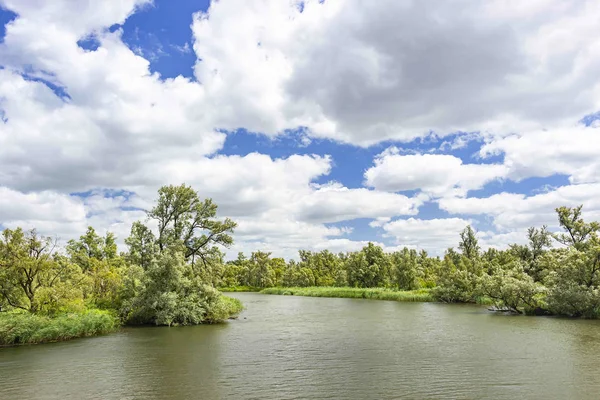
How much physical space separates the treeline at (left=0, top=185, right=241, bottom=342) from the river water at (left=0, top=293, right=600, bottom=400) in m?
3.93

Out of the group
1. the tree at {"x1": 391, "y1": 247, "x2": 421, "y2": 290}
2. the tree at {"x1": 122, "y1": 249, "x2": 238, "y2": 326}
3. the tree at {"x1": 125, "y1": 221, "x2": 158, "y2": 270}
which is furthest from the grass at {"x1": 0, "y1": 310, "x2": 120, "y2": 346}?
the tree at {"x1": 391, "y1": 247, "x2": 421, "y2": 290}

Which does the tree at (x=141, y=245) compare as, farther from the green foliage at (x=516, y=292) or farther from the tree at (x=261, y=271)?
the tree at (x=261, y=271)

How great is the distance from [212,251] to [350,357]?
1292 inches

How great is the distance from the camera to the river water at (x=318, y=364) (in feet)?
66.5

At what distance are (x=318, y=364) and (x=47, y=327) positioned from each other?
2391cm

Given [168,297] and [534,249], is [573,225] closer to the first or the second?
[534,249]

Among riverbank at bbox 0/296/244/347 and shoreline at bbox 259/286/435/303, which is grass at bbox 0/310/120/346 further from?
shoreline at bbox 259/286/435/303

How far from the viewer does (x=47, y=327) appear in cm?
3447

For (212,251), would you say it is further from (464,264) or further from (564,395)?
(464,264)

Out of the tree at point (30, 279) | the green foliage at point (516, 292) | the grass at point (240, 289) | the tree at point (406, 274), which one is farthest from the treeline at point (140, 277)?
the grass at point (240, 289)

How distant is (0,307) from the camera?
3831cm

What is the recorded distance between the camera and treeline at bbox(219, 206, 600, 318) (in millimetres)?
49469

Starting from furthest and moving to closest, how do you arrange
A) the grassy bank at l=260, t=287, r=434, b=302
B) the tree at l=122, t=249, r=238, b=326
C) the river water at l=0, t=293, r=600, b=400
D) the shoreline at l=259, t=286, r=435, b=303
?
the grassy bank at l=260, t=287, r=434, b=302 < the shoreline at l=259, t=286, r=435, b=303 < the tree at l=122, t=249, r=238, b=326 < the river water at l=0, t=293, r=600, b=400

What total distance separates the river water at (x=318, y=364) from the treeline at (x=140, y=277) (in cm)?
393
